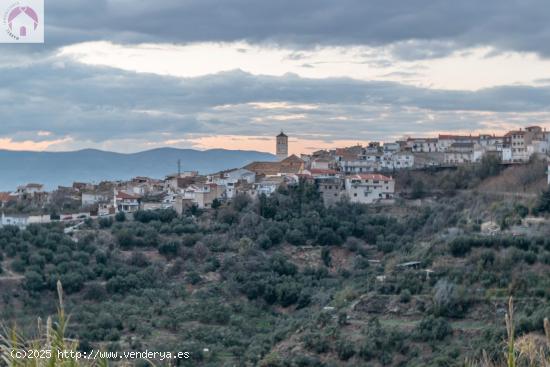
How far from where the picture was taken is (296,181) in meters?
39.0

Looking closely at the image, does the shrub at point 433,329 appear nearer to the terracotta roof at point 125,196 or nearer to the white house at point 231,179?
the white house at point 231,179

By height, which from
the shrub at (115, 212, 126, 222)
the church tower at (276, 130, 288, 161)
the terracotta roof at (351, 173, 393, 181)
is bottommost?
the shrub at (115, 212, 126, 222)

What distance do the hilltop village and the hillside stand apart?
5.87 feet

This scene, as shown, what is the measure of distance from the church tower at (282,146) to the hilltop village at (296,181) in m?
2.73

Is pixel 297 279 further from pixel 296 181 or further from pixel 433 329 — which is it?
pixel 296 181

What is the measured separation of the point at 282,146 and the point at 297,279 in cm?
2400

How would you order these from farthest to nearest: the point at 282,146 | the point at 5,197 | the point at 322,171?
the point at 282,146 → the point at 5,197 → the point at 322,171

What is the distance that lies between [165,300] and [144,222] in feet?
33.6

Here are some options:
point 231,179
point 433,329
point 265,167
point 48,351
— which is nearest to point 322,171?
point 231,179

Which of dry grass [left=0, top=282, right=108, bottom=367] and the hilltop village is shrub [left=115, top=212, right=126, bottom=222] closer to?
the hilltop village

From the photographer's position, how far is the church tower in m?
50.3

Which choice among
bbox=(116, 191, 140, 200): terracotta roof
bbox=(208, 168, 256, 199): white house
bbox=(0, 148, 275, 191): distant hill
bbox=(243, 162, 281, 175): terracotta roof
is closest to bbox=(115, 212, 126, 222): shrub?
bbox=(116, 191, 140, 200): terracotta roof

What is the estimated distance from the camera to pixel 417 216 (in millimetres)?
32312

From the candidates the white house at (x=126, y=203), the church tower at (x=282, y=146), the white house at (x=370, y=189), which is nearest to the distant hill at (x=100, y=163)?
the church tower at (x=282, y=146)
